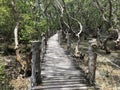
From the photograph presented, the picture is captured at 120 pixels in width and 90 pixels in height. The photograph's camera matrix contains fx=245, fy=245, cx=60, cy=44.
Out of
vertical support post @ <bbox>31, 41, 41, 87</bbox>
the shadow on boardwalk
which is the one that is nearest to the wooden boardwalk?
the shadow on boardwalk

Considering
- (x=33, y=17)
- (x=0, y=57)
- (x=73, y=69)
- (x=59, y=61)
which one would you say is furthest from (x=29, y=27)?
(x=73, y=69)

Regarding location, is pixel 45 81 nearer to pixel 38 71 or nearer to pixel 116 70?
pixel 38 71

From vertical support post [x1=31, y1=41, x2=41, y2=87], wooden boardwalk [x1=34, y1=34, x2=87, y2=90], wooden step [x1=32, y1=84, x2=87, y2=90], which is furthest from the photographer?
vertical support post [x1=31, y1=41, x2=41, y2=87]

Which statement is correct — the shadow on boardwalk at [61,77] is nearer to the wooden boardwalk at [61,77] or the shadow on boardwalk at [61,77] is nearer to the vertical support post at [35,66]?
the wooden boardwalk at [61,77]

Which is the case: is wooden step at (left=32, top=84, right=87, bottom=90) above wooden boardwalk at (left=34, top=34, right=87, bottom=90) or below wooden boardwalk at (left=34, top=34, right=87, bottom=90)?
below

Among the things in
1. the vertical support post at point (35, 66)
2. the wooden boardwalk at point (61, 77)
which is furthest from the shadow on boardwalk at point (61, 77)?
the vertical support post at point (35, 66)

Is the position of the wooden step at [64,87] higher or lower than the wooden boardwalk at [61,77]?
lower

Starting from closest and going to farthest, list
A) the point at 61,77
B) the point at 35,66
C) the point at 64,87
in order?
1. the point at 64,87
2. the point at 35,66
3. the point at 61,77

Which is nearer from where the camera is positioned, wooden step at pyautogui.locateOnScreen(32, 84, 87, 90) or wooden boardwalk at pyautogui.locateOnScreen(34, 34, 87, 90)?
wooden step at pyautogui.locateOnScreen(32, 84, 87, 90)

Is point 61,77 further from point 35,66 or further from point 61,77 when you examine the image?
point 35,66

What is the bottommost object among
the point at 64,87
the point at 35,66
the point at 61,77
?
the point at 64,87

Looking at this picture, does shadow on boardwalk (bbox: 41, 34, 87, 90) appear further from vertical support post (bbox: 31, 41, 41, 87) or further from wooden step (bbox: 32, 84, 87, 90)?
vertical support post (bbox: 31, 41, 41, 87)

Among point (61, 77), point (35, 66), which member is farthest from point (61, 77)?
point (35, 66)

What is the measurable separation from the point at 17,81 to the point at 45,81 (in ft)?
17.1
